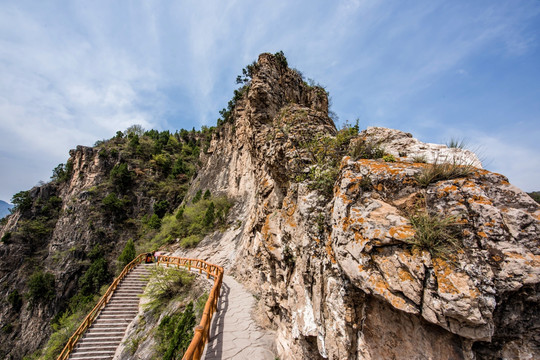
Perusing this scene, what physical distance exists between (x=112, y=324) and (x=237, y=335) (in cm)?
1019

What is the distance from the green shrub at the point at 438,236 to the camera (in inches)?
99.0

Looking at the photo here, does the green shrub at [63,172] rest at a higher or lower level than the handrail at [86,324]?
higher

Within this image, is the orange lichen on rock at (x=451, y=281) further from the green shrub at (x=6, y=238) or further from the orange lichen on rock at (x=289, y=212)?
the green shrub at (x=6, y=238)

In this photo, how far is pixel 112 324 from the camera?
11.3 m

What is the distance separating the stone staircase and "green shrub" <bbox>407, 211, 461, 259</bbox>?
1424 cm

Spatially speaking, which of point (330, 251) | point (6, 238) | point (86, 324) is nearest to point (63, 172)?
point (6, 238)

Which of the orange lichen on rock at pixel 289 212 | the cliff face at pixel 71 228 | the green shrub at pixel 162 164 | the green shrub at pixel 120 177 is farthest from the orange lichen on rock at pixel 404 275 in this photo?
the green shrub at pixel 162 164

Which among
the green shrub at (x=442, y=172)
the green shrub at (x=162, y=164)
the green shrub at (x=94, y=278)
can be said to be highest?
the green shrub at (x=162, y=164)

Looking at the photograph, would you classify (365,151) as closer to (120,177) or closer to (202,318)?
(202,318)

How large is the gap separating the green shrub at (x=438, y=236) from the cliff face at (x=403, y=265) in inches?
0.9

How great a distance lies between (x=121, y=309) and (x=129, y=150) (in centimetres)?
3356

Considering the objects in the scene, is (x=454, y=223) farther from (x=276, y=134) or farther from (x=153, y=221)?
(x=153, y=221)

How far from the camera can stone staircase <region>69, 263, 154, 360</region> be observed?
10.1 m

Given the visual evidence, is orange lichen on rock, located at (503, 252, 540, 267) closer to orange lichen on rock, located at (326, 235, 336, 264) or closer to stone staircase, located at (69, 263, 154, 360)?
orange lichen on rock, located at (326, 235, 336, 264)
